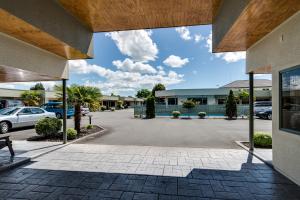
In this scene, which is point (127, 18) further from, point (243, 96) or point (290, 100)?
point (243, 96)

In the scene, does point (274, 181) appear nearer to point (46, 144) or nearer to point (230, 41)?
point (230, 41)

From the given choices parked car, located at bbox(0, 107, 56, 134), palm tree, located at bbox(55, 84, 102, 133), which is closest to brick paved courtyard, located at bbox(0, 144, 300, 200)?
palm tree, located at bbox(55, 84, 102, 133)

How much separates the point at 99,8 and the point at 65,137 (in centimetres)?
533

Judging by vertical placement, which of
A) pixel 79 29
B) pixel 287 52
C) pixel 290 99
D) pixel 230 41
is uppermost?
pixel 79 29

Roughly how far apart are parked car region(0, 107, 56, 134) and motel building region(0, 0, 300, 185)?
6422 millimetres

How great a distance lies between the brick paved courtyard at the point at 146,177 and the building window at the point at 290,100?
1.24 m

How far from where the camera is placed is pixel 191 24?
6406 millimetres

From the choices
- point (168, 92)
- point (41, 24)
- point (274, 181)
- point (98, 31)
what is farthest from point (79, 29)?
point (168, 92)

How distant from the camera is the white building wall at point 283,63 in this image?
398cm

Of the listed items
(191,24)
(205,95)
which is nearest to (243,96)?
(205,95)

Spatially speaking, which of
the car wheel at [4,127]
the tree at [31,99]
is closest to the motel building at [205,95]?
the tree at [31,99]

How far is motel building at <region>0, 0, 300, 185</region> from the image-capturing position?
12.8 feet

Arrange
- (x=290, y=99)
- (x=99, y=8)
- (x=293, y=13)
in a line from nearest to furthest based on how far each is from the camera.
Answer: (x=293, y=13) < (x=290, y=99) < (x=99, y=8)

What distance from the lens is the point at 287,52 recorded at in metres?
4.27
